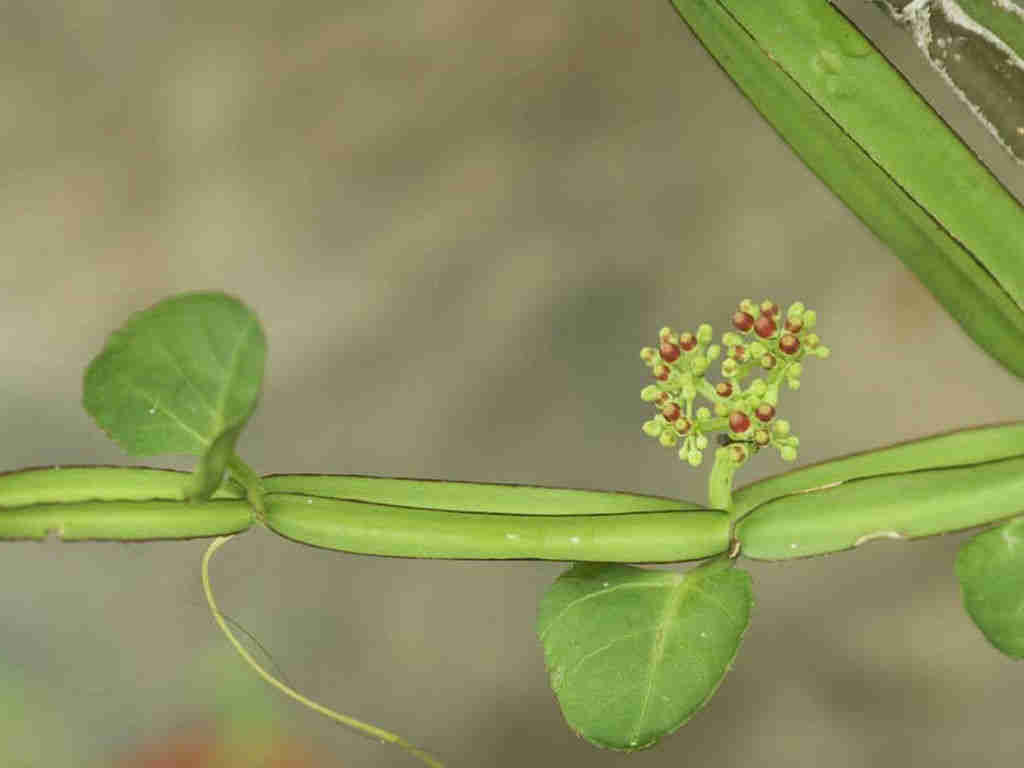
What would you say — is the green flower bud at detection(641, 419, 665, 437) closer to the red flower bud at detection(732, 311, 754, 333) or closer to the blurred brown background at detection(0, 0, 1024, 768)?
the red flower bud at detection(732, 311, 754, 333)

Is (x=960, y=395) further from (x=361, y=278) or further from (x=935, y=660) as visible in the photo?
(x=361, y=278)

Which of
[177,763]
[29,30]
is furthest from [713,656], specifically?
[29,30]

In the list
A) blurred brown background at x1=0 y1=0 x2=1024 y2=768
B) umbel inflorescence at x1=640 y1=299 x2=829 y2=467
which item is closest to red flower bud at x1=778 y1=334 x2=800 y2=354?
umbel inflorescence at x1=640 y1=299 x2=829 y2=467

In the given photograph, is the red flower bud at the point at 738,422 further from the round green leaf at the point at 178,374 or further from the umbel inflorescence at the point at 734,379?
the round green leaf at the point at 178,374

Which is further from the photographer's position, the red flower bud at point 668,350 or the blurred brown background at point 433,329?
the blurred brown background at point 433,329

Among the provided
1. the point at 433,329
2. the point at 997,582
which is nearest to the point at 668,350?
the point at 997,582

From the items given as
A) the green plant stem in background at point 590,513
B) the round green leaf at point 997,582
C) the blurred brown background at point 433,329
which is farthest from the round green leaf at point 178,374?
the blurred brown background at point 433,329
